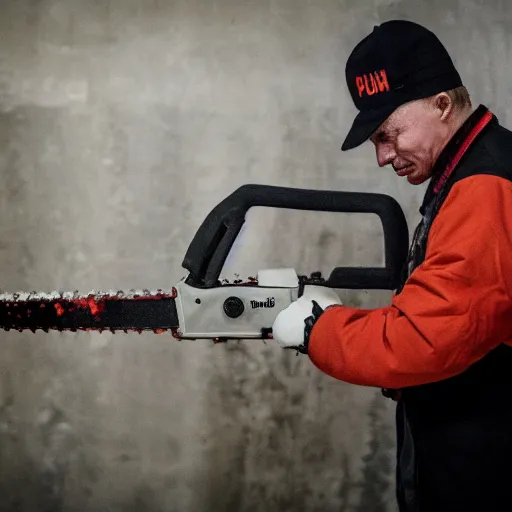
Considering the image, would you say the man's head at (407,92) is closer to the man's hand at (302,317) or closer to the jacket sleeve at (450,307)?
the jacket sleeve at (450,307)

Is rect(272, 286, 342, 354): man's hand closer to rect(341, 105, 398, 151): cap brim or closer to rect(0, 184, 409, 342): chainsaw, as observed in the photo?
rect(0, 184, 409, 342): chainsaw

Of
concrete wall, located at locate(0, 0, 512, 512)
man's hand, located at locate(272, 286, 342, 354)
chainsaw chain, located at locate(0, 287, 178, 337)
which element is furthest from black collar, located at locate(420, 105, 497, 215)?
concrete wall, located at locate(0, 0, 512, 512)

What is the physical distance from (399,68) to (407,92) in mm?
50

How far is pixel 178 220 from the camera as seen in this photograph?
6.29 ft

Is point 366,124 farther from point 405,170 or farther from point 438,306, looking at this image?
point 438,306

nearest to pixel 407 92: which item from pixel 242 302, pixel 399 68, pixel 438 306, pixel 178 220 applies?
pixel 399 68

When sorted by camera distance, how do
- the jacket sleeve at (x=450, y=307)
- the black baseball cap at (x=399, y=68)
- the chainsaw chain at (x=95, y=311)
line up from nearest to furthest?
1. the jacket sleeve at (x=450, y=307)
2. the black baseball cap at (x=399, y=68)
3. the chainsaw chain at (x=95, y=311)

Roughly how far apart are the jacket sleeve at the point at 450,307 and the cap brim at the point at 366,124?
234mm

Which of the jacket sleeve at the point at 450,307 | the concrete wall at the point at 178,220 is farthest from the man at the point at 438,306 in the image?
the concrete wall at the point at 178,220

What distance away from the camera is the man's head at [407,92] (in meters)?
1.04

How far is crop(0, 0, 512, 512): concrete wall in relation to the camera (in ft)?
6.07

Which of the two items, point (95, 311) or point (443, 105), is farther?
point (95, 311)

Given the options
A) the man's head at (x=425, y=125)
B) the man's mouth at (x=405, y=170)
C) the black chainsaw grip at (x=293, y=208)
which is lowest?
the black chainsaw grip at (x=293, y=208)

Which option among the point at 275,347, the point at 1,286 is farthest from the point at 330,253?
the point at 1,286
